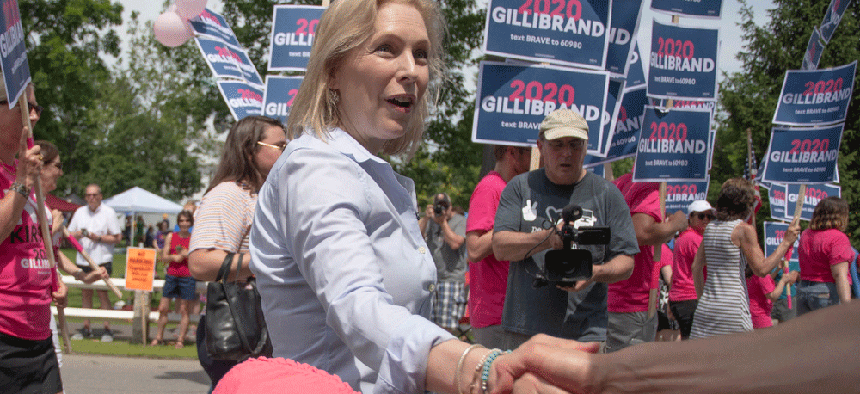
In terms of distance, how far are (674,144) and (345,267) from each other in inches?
266

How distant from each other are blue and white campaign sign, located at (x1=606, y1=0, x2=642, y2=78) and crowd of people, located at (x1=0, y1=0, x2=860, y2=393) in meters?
1.08

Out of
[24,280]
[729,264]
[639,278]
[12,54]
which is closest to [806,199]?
[729,264]

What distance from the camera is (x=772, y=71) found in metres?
37.7

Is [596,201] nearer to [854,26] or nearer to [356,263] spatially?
[356,263]

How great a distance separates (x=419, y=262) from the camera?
172 centimetres

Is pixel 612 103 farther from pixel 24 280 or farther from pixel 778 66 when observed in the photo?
pixel 778 66

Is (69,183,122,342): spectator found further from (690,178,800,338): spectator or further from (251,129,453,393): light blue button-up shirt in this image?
(251,129,453,393): light blue button-up shirt

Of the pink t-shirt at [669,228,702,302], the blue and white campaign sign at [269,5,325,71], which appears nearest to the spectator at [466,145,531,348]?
the blue and white campaign sign at [269,5,325,71]

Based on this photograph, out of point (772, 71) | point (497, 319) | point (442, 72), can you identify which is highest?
point (772, 71)


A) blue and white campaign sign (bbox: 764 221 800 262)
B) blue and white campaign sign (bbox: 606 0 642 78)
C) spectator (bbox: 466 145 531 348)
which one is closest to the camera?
spectator (bbox: 466 145 531 348)

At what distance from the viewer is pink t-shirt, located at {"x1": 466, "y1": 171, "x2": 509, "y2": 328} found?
15.8 ft

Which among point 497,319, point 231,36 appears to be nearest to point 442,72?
point 497,319

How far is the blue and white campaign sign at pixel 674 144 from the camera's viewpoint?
7.39m

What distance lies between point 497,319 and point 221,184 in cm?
177
